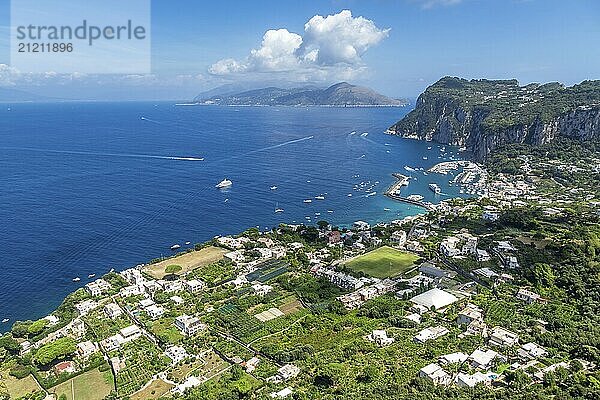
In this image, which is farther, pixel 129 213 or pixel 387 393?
pixel 129 213

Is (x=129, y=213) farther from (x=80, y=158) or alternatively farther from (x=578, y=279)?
(x=578, y=279)

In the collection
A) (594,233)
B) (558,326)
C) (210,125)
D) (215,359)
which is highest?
(210,125)

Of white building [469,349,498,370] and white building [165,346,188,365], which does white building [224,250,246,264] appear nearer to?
white building [165,346,188,365]

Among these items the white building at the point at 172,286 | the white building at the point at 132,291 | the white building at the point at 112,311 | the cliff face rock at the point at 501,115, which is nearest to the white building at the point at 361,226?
the white building at the point at 172,286

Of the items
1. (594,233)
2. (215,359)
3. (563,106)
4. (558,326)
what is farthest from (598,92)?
(215,359)

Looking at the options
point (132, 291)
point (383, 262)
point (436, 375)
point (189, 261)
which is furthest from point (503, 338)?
point (189, 261)

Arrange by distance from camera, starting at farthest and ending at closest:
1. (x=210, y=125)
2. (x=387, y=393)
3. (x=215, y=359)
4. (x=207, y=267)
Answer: (x=210, y=125)
(x=207, y=267)
(x=215, y=359)
(x=387, y=393)

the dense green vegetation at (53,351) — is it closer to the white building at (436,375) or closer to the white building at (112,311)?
the white building at (112,311)
